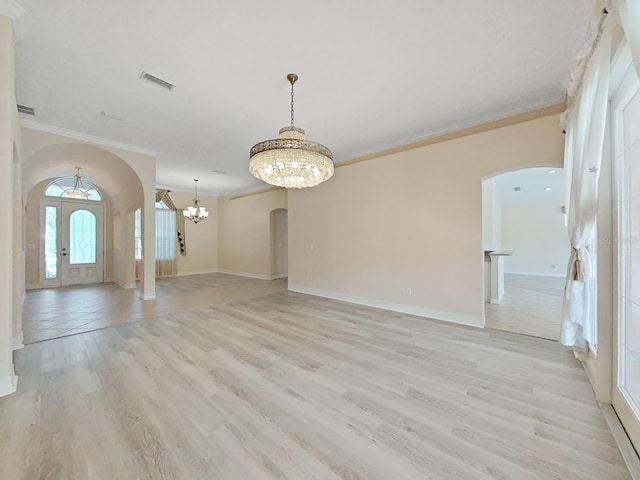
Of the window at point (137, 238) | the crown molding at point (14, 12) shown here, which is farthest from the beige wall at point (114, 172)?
the crown molding at point (14, 12)

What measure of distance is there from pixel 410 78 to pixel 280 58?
1.42 meters

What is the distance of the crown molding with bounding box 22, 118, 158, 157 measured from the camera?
12.5 ft

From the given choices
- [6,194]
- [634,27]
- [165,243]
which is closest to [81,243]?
[165,243]

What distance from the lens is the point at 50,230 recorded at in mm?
6902

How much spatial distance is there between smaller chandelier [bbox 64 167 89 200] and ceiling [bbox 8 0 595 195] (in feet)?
9.76

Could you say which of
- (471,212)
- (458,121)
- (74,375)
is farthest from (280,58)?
(74,375)

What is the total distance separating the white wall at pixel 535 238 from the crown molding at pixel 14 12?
1205 cm

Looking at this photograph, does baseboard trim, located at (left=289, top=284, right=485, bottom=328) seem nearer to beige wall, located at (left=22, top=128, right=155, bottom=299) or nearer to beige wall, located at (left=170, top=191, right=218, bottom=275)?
beige wall, located at (left=22, top=128, right=155, bottom=299)

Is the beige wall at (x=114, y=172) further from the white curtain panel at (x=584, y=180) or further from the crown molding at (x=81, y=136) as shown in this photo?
the white curtain panel at (x=584, y=180)

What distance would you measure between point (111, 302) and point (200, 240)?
4.48 metres

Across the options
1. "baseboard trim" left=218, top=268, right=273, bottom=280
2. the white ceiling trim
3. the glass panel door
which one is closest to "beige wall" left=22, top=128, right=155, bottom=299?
the glass panel door

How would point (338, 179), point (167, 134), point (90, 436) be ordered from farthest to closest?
1. point (338, 179)
2. point (167, 134)
3. point (90, 436)

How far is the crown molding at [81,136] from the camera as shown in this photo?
12.5ft

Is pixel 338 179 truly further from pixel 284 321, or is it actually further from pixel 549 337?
pixel 549 337
